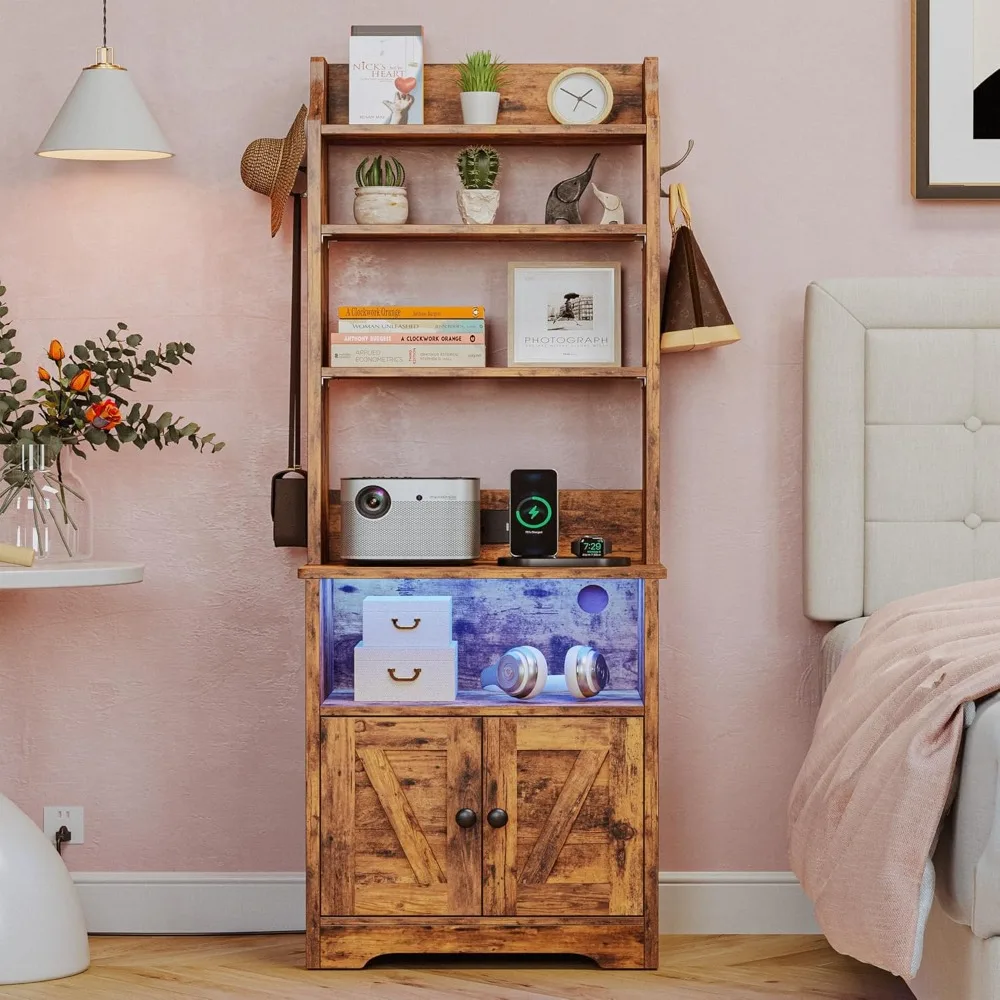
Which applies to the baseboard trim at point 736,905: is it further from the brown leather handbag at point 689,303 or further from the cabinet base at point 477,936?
the brown leather handbag at point 689,303

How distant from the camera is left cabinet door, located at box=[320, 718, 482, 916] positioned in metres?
2.48

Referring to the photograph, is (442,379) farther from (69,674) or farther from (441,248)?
(69,674)

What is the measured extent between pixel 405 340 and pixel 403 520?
1.24 feet

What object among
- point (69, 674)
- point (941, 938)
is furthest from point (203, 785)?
point (941, 938)

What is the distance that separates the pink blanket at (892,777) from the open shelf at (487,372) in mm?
725

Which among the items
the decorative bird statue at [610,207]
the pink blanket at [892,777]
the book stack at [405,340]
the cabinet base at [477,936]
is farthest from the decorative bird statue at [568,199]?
the cabinet base at [477,936]

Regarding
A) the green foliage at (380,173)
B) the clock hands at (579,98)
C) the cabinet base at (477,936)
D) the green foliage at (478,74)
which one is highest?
the green foliage at (478,74)

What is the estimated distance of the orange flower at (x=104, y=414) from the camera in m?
2.52

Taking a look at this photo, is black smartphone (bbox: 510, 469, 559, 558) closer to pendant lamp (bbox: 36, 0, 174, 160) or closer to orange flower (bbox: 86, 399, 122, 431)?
orange flower (bbox: 86, 399, 122, 431)

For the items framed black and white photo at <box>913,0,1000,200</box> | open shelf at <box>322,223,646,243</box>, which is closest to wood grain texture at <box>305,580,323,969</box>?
open shelf at <box>322,223,646,243</box>

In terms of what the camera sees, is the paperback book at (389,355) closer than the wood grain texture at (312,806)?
No

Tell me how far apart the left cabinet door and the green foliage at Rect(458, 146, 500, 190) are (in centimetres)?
107

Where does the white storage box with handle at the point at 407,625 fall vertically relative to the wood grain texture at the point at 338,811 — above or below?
above

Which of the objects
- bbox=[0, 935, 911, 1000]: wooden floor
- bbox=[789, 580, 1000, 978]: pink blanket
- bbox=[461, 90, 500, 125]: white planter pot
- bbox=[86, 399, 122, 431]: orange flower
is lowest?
bbox=[0, 935, 911, 1000]: wooden floor
